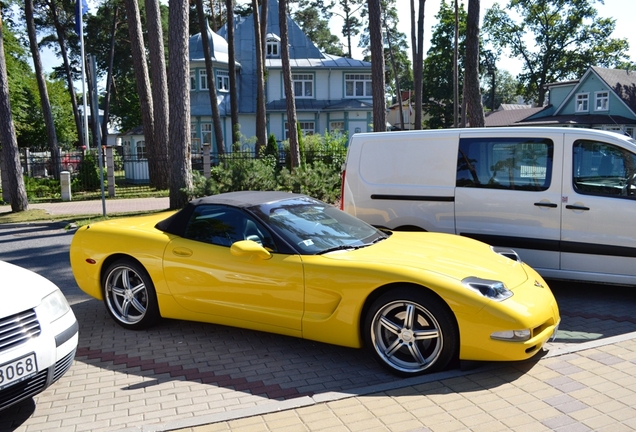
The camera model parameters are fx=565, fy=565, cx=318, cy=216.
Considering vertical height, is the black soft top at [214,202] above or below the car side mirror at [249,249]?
above

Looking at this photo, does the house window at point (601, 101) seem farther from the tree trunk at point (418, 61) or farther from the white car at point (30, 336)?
the white car at point (30, 336)

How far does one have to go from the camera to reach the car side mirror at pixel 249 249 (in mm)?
4723

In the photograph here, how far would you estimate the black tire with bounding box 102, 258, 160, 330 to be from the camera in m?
5.48

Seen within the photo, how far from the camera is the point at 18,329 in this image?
3.58 metres

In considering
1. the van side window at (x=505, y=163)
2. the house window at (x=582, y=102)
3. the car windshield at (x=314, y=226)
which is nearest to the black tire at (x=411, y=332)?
the car windshield at (x=314, y=226)

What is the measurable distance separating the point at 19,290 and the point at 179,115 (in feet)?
37.1

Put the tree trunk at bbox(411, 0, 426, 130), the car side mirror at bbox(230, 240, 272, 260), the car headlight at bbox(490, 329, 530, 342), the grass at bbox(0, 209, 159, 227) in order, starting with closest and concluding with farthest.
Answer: the car headlight at bbox(490, 329, 530, 342) < the car side mirror at bbox(230, 240, 272, 260) < the grass at bbox(0, 209, 159, 227) < the tree trunk at bbox(411, 0, 426, 130)

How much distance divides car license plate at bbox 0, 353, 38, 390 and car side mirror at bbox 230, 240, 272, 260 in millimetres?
1720

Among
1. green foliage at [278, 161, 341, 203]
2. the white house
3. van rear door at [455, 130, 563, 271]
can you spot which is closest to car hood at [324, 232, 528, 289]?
van rear door at [455, 130, 563, 271]

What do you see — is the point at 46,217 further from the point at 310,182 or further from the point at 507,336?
the point at 507,336

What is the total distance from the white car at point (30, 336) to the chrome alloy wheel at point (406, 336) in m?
2.26

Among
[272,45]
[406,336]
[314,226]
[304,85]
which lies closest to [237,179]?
[314,226]

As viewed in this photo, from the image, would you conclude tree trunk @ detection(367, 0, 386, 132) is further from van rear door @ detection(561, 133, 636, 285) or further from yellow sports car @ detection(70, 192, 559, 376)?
yellow sports car @ detection(70, 192, 559, 376)

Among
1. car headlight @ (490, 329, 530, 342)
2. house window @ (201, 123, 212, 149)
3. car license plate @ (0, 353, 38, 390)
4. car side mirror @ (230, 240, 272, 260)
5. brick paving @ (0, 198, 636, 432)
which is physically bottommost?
brick paving @ (0, 198, 636, 432)
